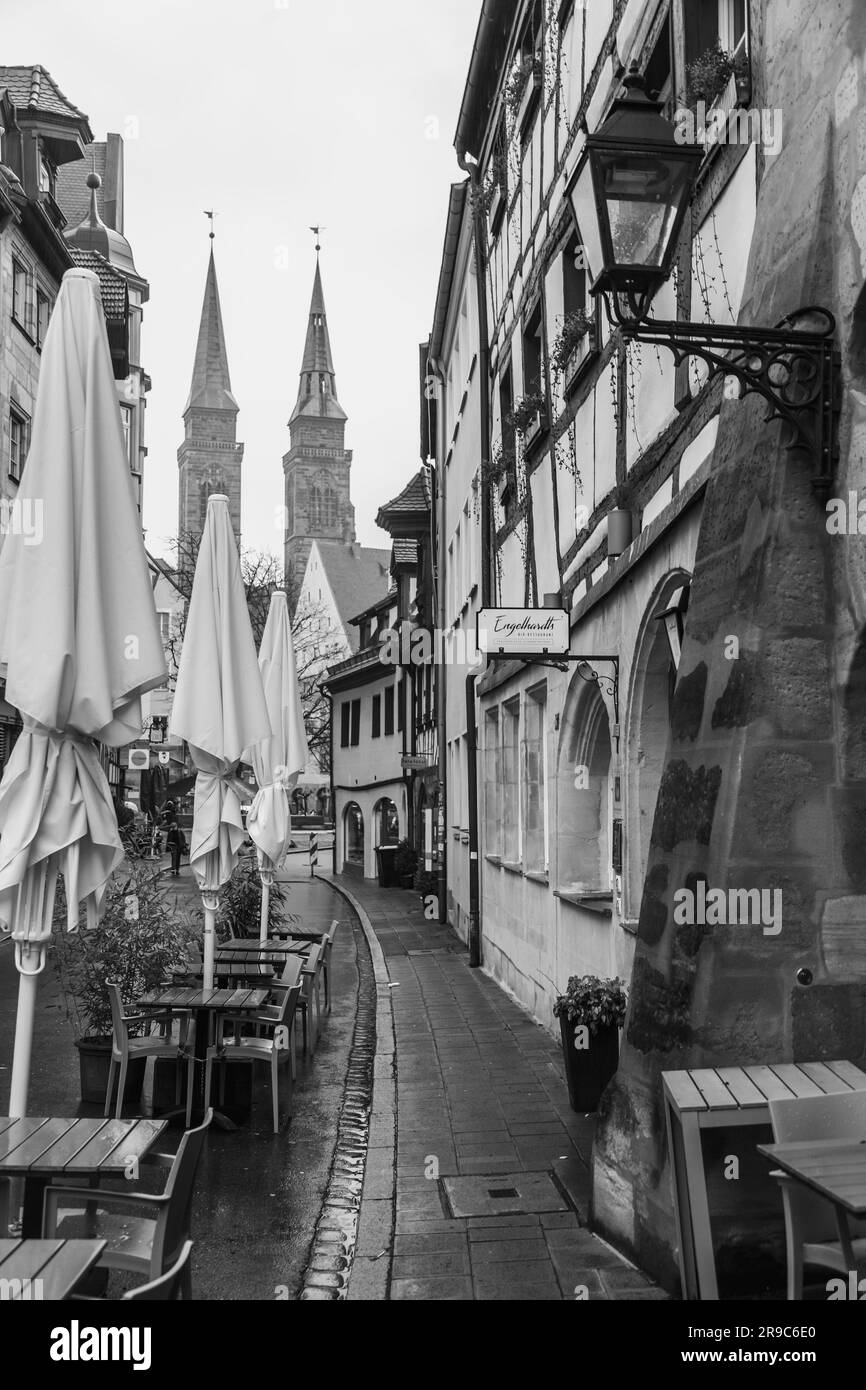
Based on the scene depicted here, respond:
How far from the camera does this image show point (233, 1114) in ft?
25.7

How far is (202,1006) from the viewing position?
7586 mm

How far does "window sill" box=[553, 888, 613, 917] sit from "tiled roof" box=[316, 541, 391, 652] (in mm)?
66875

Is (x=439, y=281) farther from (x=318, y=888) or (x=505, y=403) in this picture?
(x=318, y=888)

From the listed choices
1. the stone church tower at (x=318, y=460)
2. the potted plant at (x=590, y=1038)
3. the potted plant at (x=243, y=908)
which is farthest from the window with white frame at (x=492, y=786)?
the stone church tower at (x=318, y=460)

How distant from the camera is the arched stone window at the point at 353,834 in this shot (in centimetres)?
3744

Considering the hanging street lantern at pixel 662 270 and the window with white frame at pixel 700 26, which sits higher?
the window with white frame at pixel 700 26

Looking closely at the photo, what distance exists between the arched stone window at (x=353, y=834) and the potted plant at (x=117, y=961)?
91.3ft

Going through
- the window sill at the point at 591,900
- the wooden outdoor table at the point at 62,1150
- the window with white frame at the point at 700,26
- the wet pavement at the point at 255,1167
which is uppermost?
the window with white frame at the point at 700,26

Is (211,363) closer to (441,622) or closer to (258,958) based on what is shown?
(441,622)

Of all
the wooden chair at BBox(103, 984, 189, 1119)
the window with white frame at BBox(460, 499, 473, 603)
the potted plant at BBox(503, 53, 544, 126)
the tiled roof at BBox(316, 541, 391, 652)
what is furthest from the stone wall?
the tiled roof at BBox(316, 541, 391, 652)

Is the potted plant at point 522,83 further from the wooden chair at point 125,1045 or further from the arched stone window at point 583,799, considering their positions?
the wooden chair at point 125,1045

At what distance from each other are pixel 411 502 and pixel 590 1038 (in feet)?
74.6

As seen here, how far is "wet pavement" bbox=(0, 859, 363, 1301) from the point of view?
17.1 ft

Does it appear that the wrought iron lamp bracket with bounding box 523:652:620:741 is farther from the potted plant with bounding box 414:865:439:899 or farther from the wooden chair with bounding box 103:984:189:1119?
the potted plant with bounding box 414:865:439:899
